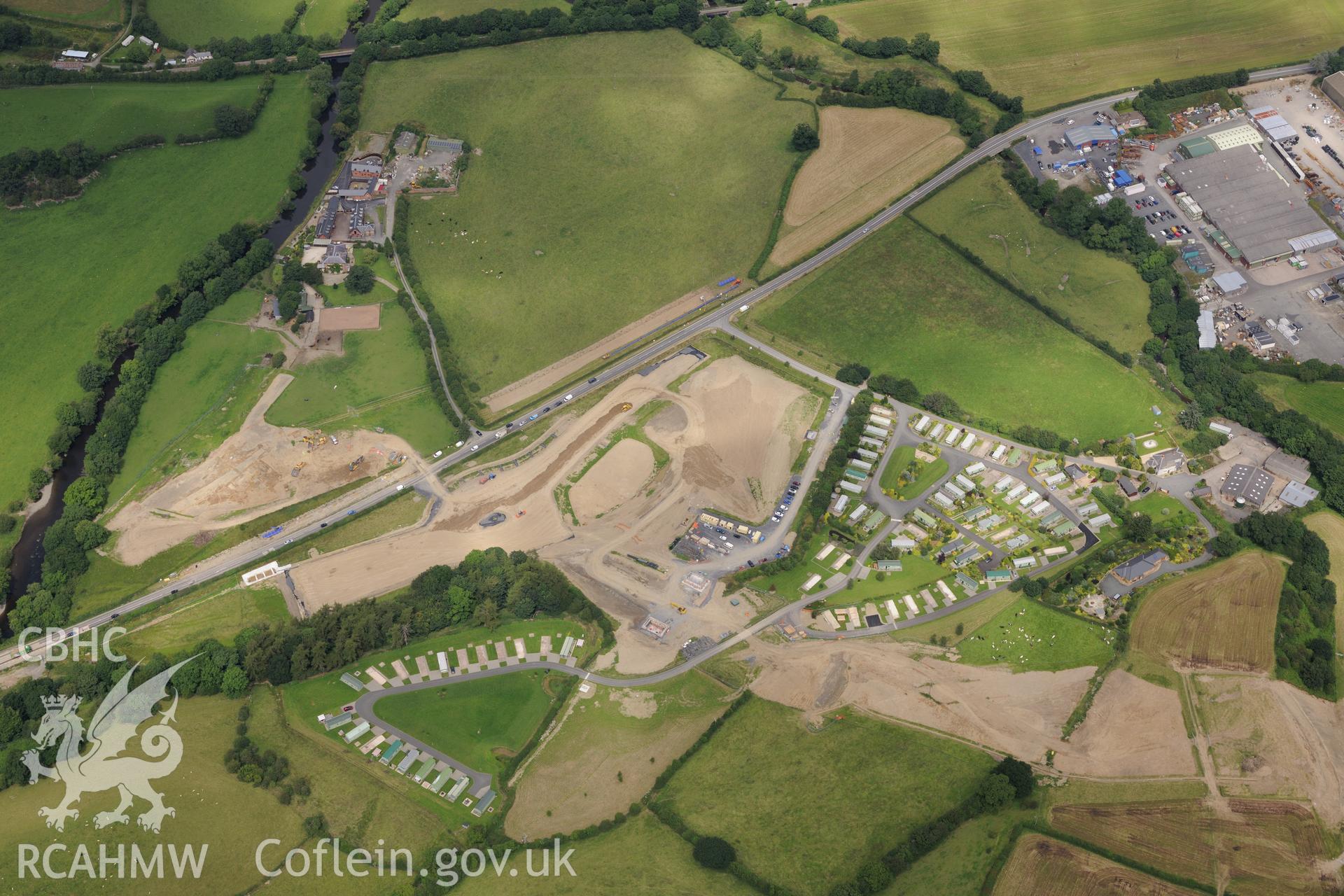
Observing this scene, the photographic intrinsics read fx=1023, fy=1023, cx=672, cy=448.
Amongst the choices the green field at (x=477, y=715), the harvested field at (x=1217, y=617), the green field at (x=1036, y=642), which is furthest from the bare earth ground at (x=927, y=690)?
the green field at (x=477, y=715)

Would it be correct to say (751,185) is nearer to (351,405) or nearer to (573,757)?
(351,405)

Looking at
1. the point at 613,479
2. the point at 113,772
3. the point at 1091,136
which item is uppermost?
the point at 1091,136

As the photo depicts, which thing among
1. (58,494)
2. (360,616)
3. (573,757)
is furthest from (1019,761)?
(58,494)

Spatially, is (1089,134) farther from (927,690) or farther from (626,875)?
(626,875)

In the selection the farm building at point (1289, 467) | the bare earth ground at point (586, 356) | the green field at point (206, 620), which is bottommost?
the green field at point (206, 620)

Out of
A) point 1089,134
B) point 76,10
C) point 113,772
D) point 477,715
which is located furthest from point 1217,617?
point 76,10

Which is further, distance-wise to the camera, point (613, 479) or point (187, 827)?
point (613, 479)

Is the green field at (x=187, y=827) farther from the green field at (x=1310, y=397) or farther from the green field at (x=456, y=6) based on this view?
the green field at (x=456, y=6)

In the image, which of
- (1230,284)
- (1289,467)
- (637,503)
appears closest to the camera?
(637,503)
